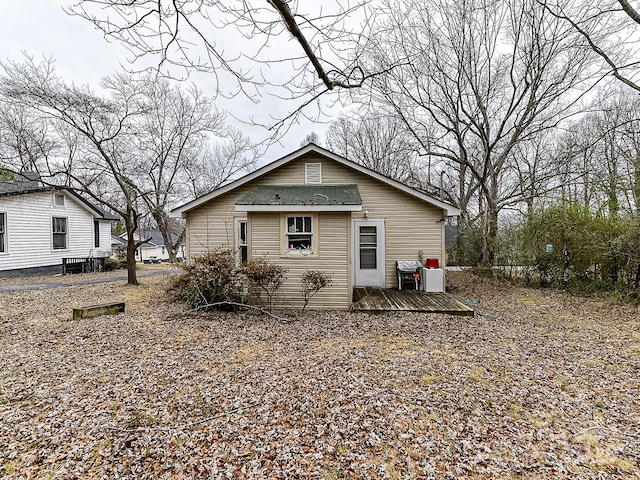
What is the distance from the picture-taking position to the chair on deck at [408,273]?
9.36m

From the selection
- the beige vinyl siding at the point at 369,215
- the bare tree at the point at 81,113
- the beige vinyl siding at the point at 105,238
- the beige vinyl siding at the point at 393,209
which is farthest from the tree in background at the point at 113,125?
the beige vinyl siding at the point at 393,209

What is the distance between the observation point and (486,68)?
11086 millimetres

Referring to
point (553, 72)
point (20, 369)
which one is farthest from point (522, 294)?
point (20, 369)

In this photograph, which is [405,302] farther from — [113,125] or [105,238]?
[105,238]

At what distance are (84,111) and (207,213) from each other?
4852mm

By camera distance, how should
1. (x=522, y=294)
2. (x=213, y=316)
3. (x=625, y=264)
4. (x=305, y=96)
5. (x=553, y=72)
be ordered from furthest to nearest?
(x=553, y=72)
(x=522, y=294)
(x=625, y=264)
(x=213, y=316)
(x=305, y=96)

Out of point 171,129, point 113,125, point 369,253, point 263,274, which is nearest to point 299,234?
point 263,274

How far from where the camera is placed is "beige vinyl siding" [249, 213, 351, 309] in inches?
281

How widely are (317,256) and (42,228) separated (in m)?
14.3

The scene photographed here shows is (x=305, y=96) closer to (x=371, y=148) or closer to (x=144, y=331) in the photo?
(x=144, y=331)

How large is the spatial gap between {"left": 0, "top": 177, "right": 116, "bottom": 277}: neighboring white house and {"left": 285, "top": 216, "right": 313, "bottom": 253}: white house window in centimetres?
939

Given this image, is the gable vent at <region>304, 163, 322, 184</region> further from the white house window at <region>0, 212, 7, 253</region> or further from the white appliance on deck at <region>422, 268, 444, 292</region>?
the white house window at <region>0, 212, 7, 253</region>

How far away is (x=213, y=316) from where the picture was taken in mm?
6574

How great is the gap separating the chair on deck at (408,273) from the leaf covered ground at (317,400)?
10.9 ft
